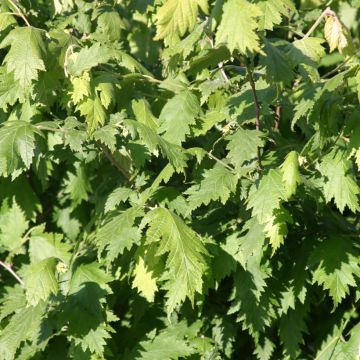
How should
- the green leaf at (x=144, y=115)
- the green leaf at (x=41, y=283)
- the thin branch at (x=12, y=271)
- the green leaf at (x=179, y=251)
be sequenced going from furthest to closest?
1. the thin branch at (x=12, y=271)
2. the green leaf at (x=144, y=115)
3. the green leaf at (x=41, y=283)
4. the green leaf at (x=179, y=251)

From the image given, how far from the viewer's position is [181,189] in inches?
118

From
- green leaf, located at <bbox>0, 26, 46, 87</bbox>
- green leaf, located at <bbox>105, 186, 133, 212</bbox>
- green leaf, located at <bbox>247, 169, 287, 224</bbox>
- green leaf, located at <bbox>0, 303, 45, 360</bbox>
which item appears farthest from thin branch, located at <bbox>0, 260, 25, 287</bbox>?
green leaf, located at <bbox>247, 169, 287, 224</bbox>

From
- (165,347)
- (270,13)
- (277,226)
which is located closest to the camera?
(270,13)

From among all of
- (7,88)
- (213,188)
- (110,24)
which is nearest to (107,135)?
(213,188)

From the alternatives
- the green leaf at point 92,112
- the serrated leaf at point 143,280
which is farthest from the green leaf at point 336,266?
the green leaf at point 92,112

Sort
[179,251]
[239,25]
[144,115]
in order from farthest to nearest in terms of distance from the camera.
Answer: [144,115]
[179,251]
[239,25]

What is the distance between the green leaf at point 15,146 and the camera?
2348 millimetres

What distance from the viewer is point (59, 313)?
9.14 feet

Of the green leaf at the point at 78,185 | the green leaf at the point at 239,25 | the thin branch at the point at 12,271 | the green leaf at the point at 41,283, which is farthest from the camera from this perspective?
the green leaf at the point at 78,185

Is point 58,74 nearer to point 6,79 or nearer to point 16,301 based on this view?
point 6,79

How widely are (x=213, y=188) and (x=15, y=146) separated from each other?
68cm

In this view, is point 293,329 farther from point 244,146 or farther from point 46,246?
point 46,246

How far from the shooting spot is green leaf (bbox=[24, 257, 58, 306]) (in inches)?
99.4

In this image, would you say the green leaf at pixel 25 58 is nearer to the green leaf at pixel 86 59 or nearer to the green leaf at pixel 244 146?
the green leaf at pixel 86 59
